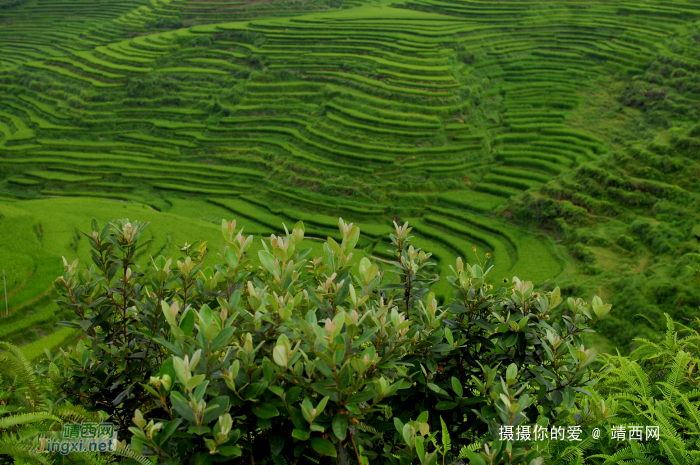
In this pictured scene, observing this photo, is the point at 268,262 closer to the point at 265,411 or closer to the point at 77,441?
the point at 265,411

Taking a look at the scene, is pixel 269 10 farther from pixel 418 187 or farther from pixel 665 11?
pixel 665 11

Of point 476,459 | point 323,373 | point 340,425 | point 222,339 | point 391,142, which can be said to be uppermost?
point 391,142

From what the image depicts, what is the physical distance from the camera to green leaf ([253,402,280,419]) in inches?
69.2

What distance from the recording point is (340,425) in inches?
68.9

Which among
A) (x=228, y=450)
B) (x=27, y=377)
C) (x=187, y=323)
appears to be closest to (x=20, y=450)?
(x=27, y=377)

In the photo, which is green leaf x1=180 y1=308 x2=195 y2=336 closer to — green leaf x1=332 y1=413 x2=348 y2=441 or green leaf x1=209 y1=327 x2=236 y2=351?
green leaf x1=209 y1=327 x2=236 y2=351

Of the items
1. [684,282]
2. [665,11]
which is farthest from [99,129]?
[665,11]

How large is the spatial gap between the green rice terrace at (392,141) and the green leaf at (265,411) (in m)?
10.5

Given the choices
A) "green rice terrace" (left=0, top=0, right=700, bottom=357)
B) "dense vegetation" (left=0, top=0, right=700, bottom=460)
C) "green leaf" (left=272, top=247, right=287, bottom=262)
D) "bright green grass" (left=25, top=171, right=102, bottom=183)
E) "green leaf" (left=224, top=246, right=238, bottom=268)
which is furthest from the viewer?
"bright green grass" (left=25, top=171, right=102, bottom=183)

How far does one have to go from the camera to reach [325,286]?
92.5 inches

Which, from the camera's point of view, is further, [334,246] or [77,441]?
[334,246]

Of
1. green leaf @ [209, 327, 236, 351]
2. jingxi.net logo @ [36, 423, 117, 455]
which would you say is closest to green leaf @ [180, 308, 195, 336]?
green leaf @ [209, 327, 236, 351]

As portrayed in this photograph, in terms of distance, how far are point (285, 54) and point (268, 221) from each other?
1789 cm

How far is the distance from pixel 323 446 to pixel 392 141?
2599cm
